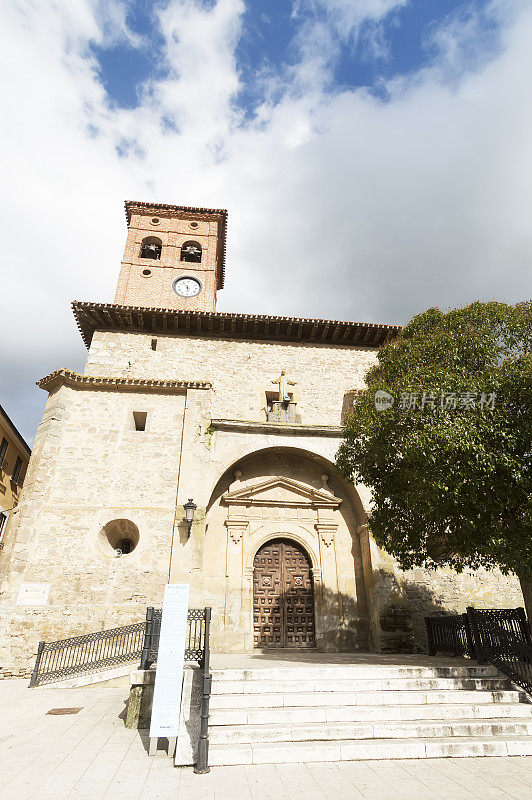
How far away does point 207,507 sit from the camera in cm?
1251

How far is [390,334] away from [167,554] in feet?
37.8

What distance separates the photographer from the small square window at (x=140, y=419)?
43.4ft

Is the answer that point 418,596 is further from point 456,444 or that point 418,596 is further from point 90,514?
point 90,514

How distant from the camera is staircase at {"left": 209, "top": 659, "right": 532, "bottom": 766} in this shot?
5289 millimetres

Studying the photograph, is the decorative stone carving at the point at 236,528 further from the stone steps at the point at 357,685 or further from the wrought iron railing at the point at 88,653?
the stone steps at the point at 357,685

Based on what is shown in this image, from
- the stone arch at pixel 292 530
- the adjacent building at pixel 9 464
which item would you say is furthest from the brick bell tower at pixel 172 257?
the stone arch at pixel 292 530

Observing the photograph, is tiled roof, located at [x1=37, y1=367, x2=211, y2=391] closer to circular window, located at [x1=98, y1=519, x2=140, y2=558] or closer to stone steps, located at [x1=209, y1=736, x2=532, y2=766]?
circular window, located at [x1=98, y1=519, x2=140, y2=558]

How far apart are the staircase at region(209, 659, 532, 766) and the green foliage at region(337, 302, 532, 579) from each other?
215 centimetres

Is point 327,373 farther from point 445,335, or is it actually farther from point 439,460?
point 439,460

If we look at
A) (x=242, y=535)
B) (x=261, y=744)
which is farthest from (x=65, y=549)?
(x=261, y=744)

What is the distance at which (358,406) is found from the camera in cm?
999
